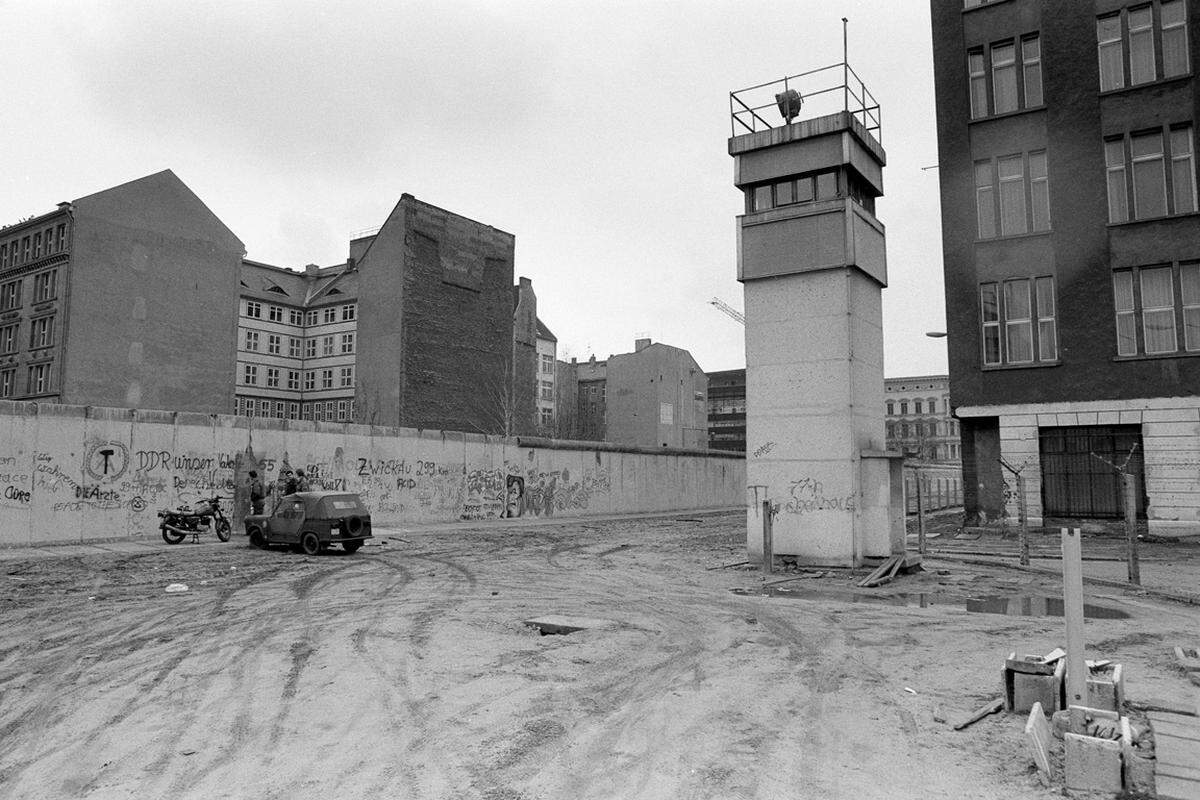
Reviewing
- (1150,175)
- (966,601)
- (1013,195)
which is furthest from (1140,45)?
(966,601)

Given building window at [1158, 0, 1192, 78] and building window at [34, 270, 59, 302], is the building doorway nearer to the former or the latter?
building window at [1158, 0, 1192, 78]

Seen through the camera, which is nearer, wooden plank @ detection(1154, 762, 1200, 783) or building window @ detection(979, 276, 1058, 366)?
wooden plank @ detection(1154, 762, 1200, 783)

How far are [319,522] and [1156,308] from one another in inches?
945

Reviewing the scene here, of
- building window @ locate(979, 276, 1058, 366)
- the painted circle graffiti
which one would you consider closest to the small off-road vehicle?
the painted circle graffiti

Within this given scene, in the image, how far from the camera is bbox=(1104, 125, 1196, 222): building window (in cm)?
2308

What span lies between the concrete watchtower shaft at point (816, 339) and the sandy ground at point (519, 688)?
7.91 feet

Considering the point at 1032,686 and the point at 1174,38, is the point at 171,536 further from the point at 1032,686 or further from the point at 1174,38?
the point at 1174,38

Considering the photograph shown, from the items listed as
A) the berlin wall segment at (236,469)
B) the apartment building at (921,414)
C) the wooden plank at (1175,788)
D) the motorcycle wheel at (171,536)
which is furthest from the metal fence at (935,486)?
the apartment building at (921,414)

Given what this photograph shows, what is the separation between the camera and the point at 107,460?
2222 cm

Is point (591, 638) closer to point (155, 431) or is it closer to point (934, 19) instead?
point (155, 431)

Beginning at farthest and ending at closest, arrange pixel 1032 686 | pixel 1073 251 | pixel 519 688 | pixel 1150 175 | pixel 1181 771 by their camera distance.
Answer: pixel 1073 251
pixel 1150 175
pixel 519 688
pixel 1032 686
pixel 1181 771

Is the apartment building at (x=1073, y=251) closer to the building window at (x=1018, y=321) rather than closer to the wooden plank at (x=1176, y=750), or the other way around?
the building window at (x=1018, y=321)

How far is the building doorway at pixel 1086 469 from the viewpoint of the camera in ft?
75.1

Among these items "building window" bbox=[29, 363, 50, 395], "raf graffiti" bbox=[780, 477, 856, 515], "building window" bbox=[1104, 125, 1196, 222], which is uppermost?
"building window" bbox=[1104, 125, 1196, 222]
